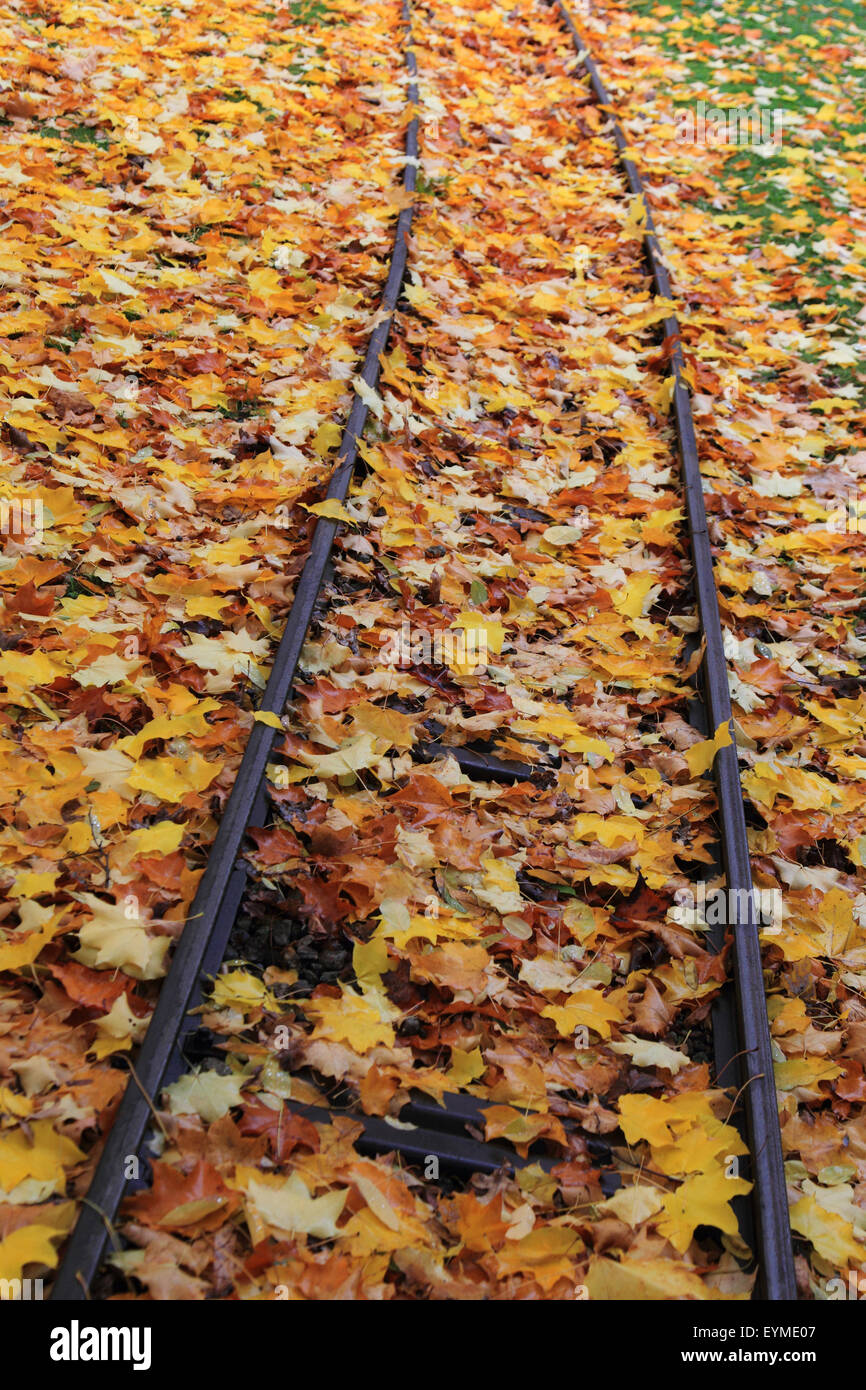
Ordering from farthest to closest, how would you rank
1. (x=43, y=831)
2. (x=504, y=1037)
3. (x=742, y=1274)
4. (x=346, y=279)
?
(x=346, y=279) → (x=43, y=831) → (x=504, y=1037) → (x=742, y=1274)

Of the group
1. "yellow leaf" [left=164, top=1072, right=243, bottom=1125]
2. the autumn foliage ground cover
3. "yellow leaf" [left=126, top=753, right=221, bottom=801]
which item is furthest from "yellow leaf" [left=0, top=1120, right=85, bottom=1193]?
"yellow leaf" [left=126, top=753, right=221, bottom=801]

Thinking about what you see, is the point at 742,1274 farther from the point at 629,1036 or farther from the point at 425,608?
the point at 425,608

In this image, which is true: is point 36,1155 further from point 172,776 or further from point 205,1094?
point 172,776

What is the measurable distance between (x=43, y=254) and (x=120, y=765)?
11.5ft

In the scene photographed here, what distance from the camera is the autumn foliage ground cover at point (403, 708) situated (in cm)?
220

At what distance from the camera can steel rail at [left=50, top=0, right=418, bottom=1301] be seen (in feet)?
6.37

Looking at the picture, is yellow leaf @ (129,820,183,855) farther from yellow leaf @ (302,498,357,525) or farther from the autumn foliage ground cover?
yellow leaf @ (302,498,357,525)

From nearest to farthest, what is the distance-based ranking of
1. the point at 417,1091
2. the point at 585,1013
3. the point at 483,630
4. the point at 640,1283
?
1. the point at 640,1283
2. the point at 417,1091
3. the point at 585,1013
4. the point at 483,630

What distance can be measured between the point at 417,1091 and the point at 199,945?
24.8 inches

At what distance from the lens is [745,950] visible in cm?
271

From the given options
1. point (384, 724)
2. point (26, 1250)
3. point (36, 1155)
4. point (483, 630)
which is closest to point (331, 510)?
point (483, 630)
